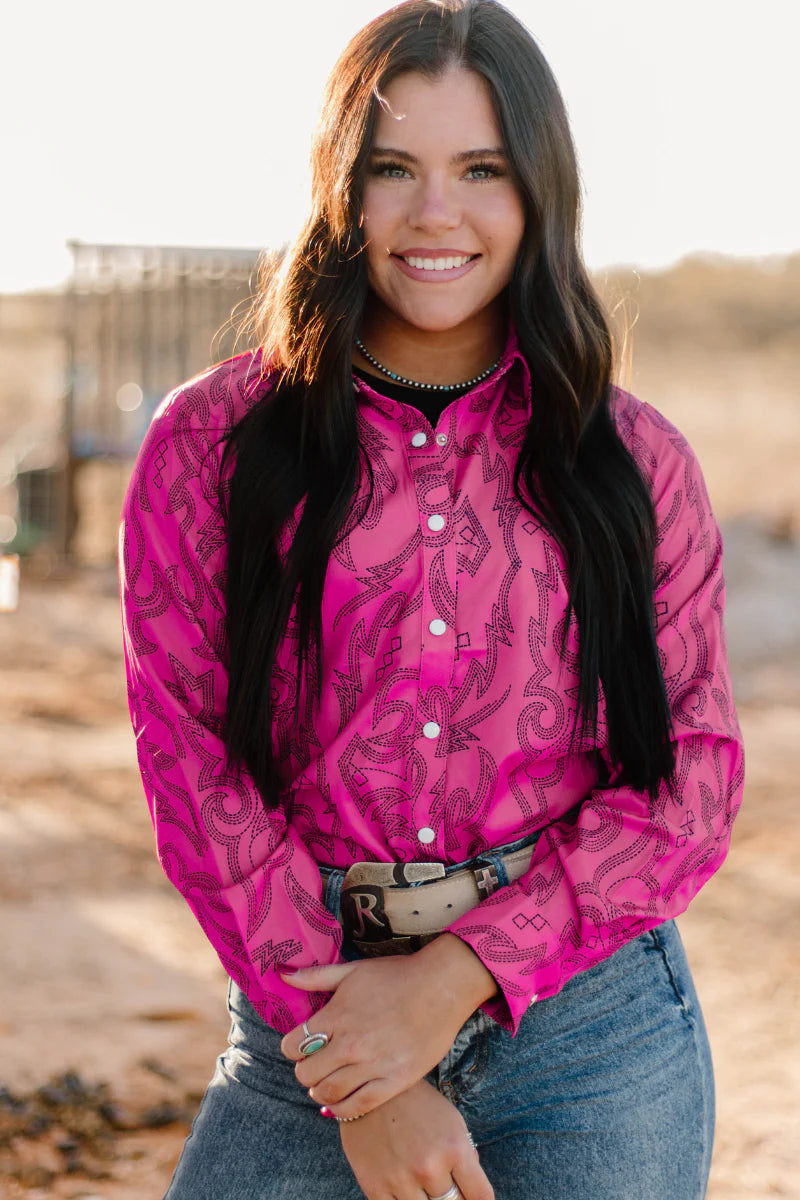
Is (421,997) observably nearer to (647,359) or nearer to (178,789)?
(178,789)

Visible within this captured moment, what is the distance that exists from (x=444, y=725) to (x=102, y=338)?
11213 mm

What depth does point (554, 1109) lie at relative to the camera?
1.69 meters

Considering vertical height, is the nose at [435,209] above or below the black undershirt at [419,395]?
above

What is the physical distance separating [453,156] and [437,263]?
0.44 feet

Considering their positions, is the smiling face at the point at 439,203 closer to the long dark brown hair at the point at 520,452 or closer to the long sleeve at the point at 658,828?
the long dark brown hair at the point at 520,452

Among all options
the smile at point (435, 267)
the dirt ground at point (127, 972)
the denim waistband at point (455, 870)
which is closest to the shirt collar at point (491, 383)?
the smile at point (435, 267)

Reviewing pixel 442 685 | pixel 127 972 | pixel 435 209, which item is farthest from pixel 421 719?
pixel 127 972

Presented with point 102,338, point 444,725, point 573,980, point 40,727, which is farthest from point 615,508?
point 102,338

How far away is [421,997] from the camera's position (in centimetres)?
163

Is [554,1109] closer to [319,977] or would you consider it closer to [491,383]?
[319,977]

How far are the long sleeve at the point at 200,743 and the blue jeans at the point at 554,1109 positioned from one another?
6.9 inches

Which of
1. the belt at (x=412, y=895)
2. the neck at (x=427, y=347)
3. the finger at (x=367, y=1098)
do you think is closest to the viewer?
the finger at (x=367, y=1098)

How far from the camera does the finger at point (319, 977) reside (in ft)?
5.49

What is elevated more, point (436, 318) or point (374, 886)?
point (436, 318)
